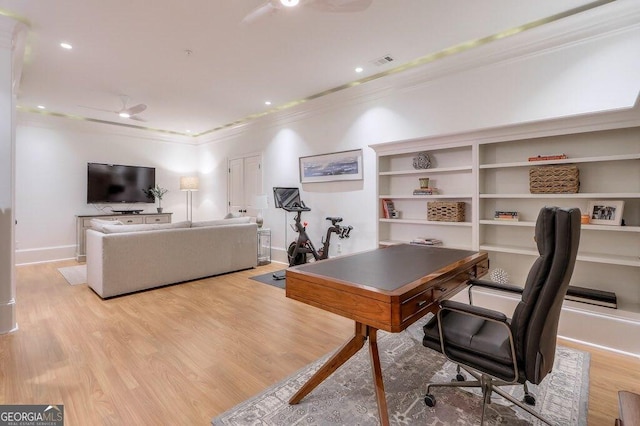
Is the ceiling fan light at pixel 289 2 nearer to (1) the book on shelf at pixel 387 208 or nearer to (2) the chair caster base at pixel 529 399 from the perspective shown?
(1) the book on shelf at pixel 387 208

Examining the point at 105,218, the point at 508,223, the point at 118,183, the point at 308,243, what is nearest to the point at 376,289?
the point at 508,223

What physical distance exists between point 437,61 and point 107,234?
4352 mm

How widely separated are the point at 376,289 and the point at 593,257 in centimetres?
244

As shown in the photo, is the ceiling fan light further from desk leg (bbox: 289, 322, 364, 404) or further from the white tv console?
the white tv console

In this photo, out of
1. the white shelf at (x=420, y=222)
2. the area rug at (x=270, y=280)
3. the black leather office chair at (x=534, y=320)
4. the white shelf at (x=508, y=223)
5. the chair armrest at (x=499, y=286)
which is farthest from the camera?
the area rug at (x=270, y=280)

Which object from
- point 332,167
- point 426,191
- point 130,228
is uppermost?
point 332,167

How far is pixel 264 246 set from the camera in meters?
5.82

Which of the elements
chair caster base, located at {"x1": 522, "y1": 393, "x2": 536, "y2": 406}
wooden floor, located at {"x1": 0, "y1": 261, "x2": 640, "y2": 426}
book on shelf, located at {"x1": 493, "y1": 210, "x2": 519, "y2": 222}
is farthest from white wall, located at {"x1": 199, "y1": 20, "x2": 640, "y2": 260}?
chair caster base, located at {"x1": 522, "y1": 393, "x2": 536, "y2": 406}

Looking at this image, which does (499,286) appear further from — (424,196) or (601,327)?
(424,196)

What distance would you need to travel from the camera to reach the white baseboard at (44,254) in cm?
547

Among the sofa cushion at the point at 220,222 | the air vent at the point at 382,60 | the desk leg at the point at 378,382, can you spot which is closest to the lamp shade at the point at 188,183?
the sofa cushion at the point at 220,222

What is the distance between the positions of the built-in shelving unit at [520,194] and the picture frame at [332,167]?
468 millimetres

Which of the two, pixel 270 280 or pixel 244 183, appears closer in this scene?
pixel 270 280

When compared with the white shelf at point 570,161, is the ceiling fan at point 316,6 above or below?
above
